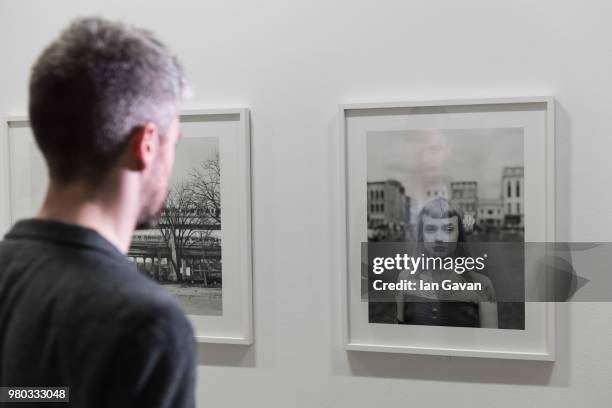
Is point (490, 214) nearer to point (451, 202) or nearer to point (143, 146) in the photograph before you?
point (451, 202)

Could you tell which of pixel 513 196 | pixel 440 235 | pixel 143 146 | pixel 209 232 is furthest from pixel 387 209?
pixel 143 146

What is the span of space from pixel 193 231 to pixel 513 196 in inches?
30.3

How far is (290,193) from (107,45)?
3.16ft

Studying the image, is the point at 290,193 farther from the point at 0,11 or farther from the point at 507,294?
the point at 0,11

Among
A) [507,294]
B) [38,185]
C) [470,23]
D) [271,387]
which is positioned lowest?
[271,387]

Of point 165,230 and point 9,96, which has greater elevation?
point 9,96

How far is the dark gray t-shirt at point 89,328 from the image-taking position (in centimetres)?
61

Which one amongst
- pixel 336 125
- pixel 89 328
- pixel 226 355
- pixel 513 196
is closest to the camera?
pixel 89 328

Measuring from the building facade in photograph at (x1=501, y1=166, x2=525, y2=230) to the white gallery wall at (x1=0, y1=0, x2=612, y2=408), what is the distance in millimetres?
84

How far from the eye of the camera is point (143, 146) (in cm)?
70

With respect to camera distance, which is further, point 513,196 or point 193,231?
point 193,231

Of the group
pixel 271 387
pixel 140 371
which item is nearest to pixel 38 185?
pixel 271 387

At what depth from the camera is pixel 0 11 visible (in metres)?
1.79

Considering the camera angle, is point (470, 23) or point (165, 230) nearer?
point (470, 23)
